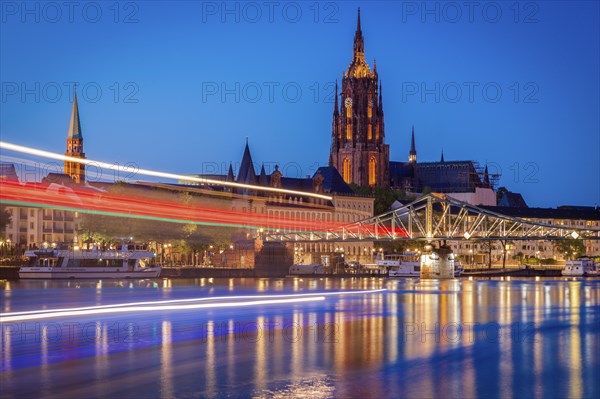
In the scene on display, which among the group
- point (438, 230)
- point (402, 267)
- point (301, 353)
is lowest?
point (301, 353)

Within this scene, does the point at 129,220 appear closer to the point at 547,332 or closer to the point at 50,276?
the point at 50,276

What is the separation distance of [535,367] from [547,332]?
12.6 m

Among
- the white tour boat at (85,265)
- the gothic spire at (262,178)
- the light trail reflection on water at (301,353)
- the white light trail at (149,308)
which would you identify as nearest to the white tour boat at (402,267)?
the gothic spire at (262,178)

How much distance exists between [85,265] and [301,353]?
7151cm

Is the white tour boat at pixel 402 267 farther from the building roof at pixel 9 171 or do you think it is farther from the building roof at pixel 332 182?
the building roof at pixel 9 171

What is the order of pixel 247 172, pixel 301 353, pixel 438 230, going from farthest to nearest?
pixel 247 172, pixel 438 230, pixel 301 353

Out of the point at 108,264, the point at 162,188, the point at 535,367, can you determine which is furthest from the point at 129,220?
the point at 535,367

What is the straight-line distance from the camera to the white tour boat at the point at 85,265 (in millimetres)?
99000

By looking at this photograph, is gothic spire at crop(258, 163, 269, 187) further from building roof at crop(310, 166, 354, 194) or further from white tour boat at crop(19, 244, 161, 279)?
white tour boat at crop(19, 244, 161, 279)

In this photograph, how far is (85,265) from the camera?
10312 centimetres

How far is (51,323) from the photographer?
43.8 metres

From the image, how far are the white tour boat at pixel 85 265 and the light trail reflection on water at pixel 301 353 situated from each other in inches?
1704

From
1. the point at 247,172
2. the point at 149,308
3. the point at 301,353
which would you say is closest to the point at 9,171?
the point at 247,172

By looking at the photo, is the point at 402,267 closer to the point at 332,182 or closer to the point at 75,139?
the point at 332,182
